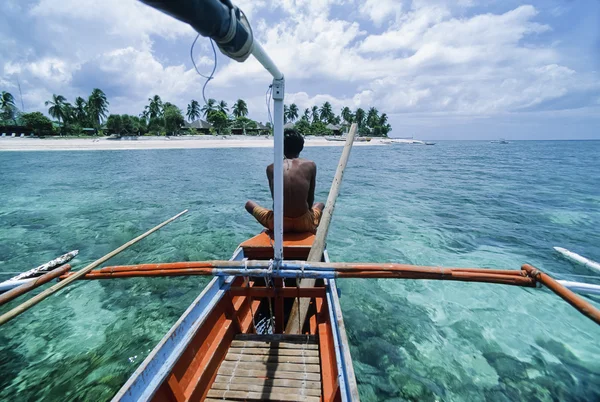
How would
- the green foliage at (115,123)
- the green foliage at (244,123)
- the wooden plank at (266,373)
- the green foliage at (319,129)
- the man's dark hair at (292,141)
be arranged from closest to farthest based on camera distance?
the wooden plank at (266,373), the man's dark hair at (292,141), the green foliage at (115,123), the green foliage at (244,123), the green foliage at (319,129)

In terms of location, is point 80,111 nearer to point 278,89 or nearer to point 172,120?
point 172,120

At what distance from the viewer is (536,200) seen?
15.6 m

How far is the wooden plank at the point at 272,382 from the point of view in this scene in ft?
8.64

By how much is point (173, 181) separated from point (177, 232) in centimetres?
1209

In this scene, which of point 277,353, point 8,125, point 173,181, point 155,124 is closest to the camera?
point 277,353

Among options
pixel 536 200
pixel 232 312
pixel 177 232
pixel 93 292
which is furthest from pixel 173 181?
pixel 536 200

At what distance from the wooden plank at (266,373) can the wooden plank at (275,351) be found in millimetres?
202

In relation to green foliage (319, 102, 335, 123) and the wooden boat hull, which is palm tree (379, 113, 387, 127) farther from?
the wooden boat hull

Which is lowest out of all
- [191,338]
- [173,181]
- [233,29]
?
[173,181]

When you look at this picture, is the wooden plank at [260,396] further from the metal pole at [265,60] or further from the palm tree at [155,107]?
the palm tree at [155,107]

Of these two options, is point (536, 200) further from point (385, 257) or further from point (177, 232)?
point (177, 232)

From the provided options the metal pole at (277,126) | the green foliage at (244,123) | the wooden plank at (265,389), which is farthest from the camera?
the green foliage at (244,123)

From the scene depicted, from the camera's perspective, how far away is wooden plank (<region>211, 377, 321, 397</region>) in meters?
2.56

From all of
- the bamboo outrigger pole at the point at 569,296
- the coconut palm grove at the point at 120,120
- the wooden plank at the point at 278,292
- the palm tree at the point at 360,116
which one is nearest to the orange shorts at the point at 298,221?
the wooden plank at the point at 278,292
